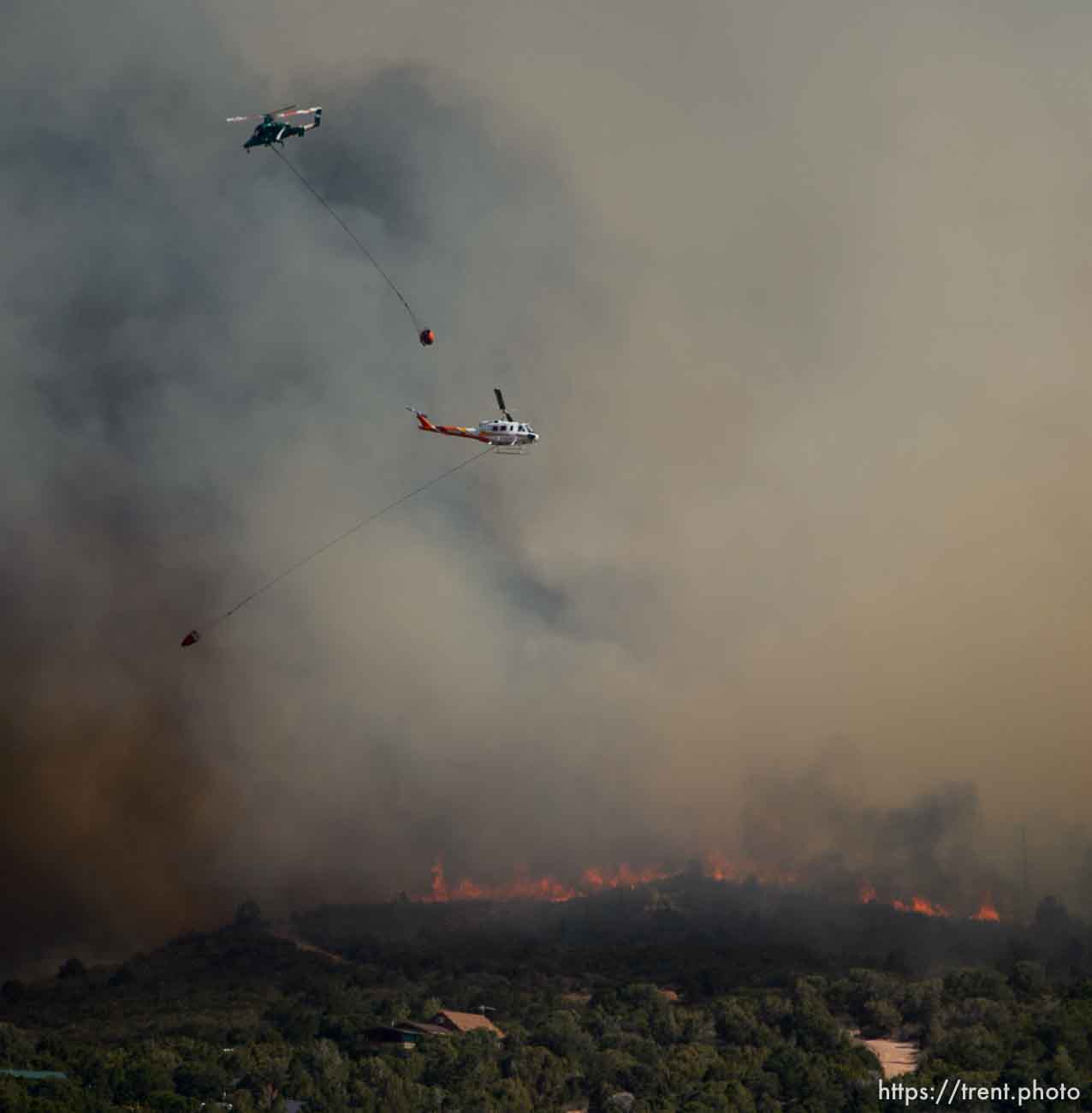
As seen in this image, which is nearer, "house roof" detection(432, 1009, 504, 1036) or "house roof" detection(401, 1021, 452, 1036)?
"house roof" detection(401, 1021, 452, 1036)

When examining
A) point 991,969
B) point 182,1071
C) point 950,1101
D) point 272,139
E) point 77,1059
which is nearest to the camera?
point 272,139

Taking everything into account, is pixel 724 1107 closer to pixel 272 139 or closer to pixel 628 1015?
pixel 628 1015

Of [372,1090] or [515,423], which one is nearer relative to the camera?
[515,423]

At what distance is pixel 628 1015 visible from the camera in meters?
182

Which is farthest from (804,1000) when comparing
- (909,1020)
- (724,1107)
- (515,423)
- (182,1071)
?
(515,423)

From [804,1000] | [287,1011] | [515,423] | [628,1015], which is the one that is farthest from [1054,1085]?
[287,1011]

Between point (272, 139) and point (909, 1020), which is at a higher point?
point (272, 139)

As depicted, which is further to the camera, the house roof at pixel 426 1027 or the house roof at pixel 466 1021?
the house roof at pixel 466 1021

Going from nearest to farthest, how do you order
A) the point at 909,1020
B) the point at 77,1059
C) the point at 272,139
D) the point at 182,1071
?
1. the point at 272,139
2. the point at 182,1071
3. the point at 77,1059
4. the point at 909,1020

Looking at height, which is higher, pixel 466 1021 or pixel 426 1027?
A: pixel 466 1021

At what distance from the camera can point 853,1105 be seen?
473 ft

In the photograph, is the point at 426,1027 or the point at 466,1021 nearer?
the point at 426,1027

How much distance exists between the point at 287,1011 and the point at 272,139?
327 feet

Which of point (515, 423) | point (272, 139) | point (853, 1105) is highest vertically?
point (272, 139)
